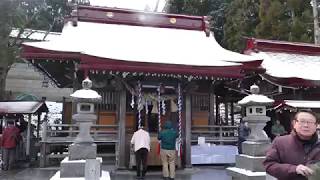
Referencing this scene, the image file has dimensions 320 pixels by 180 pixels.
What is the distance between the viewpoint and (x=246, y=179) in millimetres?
9203

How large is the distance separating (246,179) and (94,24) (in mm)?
10667

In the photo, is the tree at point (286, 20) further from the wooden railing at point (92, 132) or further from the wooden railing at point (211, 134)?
the wooden railing at point (92, 132)

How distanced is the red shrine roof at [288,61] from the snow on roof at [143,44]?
163 cm

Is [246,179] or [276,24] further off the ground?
[276,24]

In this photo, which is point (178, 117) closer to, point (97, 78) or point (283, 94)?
point (97, 78)

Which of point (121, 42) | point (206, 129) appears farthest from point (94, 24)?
point (206, 129)

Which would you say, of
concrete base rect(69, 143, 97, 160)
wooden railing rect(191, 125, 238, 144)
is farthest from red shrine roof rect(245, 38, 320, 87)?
concrete base rect(69, 143, 97, 160)

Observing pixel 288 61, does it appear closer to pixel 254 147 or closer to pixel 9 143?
pixel 254 147

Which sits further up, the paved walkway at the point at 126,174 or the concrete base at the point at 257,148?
the concrete base at the point at 257,148

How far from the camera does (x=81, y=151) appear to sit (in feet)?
29.0

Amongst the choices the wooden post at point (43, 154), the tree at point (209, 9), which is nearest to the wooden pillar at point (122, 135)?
the wooden post at point (43, 154)

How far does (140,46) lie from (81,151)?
7.73 metres

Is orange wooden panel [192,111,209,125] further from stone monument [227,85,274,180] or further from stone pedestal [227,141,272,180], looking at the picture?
stone pedestal [227,141,272,180]

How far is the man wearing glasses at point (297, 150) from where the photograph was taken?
3.59 meters
